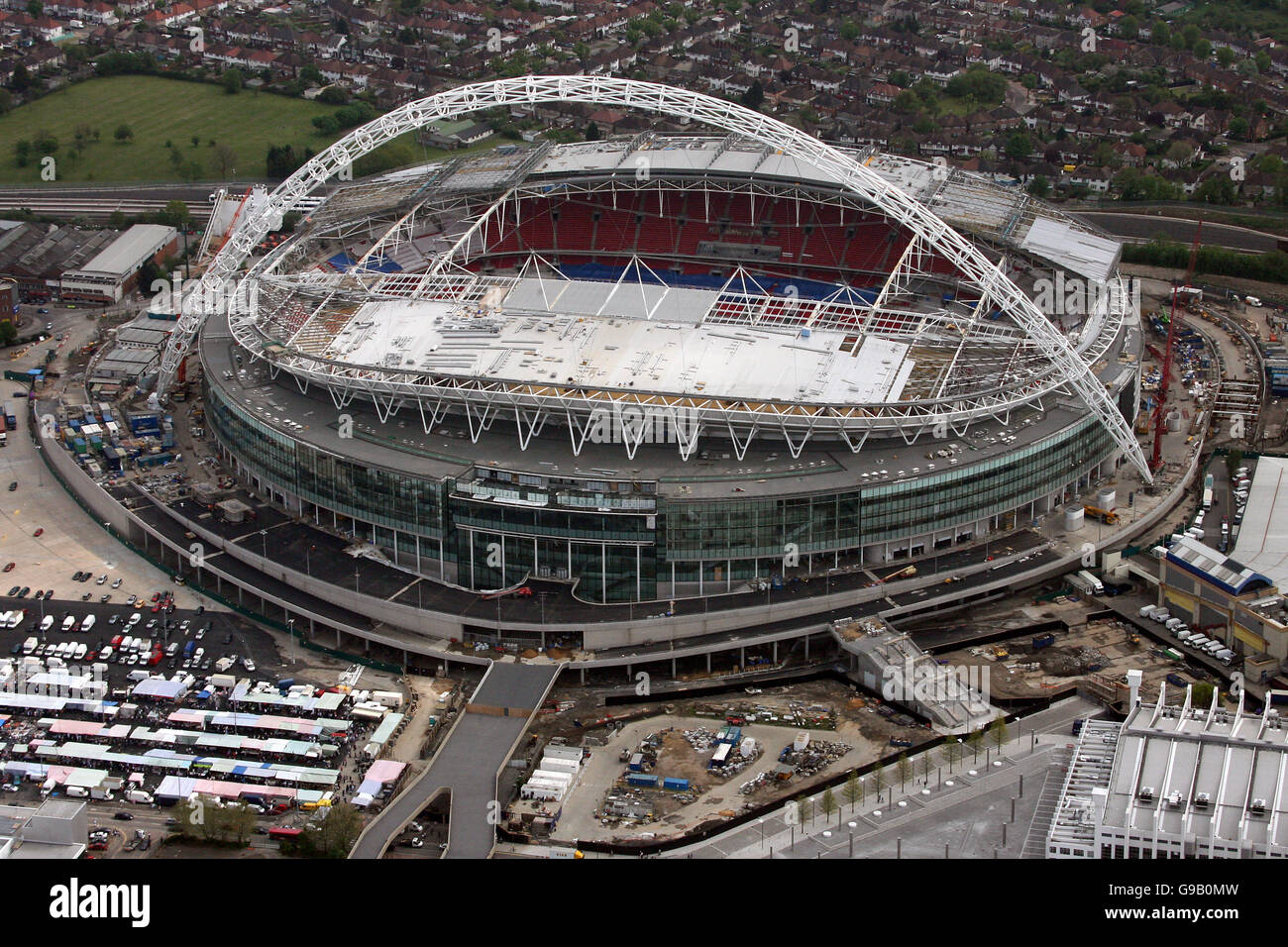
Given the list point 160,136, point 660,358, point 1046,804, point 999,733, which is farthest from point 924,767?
point 160,136

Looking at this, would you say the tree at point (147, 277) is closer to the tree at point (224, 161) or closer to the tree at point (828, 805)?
the tree at point (224, 161)

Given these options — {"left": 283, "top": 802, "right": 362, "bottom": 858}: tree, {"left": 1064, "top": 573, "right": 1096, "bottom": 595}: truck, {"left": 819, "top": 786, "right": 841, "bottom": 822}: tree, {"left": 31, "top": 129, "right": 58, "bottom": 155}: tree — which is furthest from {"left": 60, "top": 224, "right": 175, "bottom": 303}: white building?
{"left": 819, "top": 786, "right": 841, "bottom": 822}: tree

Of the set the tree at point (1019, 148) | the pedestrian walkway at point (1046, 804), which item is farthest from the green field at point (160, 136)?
the pedestrian walkway at point (1046, 804)

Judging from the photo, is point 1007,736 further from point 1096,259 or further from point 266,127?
point 266,127

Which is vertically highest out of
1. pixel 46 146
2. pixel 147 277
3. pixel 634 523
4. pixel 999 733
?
pixel 46 146

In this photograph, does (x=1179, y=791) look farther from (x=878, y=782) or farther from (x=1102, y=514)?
(x=1102, y=514)

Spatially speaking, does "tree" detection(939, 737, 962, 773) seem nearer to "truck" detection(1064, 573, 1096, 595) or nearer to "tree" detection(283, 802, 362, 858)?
"truck" detection(1064, 573, 1096, 595)
